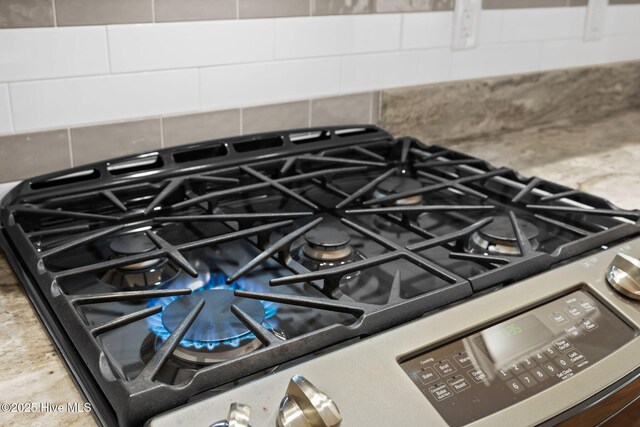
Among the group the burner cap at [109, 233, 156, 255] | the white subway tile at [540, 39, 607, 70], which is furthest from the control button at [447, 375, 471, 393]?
the white subway tile at [540, 39, 607, 70]

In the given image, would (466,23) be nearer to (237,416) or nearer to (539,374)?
(539,374)

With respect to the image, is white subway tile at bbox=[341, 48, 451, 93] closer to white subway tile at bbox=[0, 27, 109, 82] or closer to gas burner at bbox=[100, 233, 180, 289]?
white subway tile at bbox=[0, 27, 109, 82]

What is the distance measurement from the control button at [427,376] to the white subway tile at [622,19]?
1576 mm

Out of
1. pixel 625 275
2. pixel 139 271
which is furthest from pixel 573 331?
pixel 139 271

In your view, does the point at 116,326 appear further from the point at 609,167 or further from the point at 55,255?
the point at 609,167

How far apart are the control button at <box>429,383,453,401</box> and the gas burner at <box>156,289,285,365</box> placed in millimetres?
177

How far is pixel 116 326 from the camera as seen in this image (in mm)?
642

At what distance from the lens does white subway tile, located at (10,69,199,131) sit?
40.3 inches

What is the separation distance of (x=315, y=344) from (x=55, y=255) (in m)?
0.39

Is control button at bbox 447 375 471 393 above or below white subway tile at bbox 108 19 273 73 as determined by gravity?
below

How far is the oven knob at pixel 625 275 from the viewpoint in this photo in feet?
2.52

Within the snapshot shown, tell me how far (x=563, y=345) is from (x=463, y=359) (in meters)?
0.13

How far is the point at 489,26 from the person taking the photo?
1571 mm

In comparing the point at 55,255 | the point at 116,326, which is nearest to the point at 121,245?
the point at 55,255
